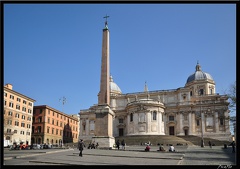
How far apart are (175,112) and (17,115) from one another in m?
36.7

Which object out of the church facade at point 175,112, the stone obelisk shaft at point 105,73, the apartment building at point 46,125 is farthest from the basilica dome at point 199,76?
the stone obelisk shaft at point 105,73

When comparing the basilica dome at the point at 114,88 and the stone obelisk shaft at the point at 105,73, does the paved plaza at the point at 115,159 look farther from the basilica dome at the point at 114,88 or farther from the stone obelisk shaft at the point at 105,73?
the basilica dome at the point at 114,88

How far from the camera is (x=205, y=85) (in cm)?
6556

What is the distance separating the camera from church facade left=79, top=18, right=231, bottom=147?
55.1 m

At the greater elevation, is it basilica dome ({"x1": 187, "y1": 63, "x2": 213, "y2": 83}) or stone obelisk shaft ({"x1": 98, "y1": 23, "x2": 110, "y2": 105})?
basilica dome ({"x1": 187, "y1": 63, "x2": 213, "y2": 83})

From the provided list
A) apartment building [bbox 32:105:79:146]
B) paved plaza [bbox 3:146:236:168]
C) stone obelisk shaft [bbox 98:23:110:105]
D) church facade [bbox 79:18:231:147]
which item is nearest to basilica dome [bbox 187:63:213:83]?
church facade [bbox 79:18:231:147]

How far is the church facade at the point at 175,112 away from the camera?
55.1 meters

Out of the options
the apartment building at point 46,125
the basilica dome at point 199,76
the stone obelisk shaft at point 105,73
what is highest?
the basilica dome at point 199,76

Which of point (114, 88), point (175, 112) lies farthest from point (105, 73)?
point (114, 88)

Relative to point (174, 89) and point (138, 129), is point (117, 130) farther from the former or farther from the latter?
point (174, 89)

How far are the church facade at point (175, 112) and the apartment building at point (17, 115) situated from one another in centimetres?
1530

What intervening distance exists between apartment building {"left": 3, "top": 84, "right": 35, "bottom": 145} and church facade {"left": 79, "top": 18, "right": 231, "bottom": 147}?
1530 cm

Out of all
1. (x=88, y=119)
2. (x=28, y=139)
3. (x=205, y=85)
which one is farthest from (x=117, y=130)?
→ (x=205, y=85)

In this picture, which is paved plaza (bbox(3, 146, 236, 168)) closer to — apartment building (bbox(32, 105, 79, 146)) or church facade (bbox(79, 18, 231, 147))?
church facade (bbox(79, 18, 231, 147))
